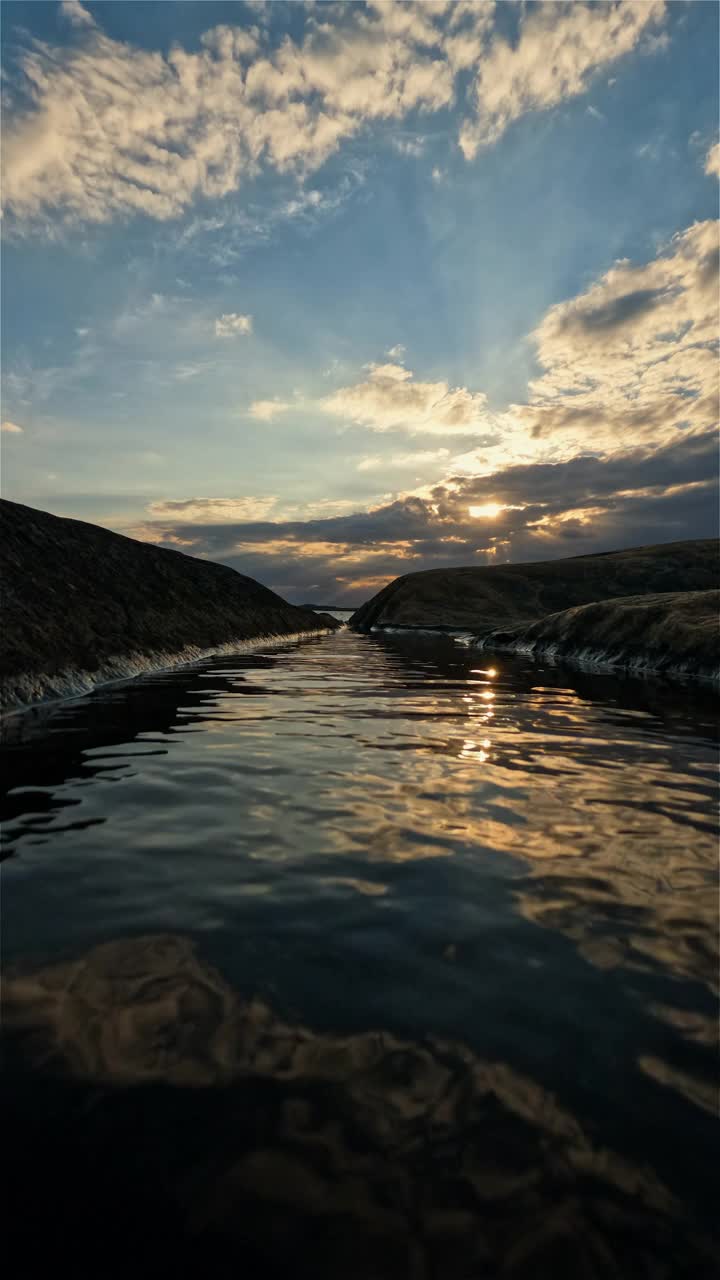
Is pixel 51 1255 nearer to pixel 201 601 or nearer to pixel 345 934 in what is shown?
pixel 345 934

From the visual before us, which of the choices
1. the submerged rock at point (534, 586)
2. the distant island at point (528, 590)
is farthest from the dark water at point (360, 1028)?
the submerged rock at point (534, 586)

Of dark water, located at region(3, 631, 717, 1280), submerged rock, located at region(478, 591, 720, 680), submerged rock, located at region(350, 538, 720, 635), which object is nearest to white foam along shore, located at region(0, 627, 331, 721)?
dark water, located at region(3, 631, 717, 1280)

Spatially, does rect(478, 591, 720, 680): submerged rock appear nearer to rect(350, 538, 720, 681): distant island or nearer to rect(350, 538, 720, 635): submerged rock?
rect(350, 538, 720, 681): distant island

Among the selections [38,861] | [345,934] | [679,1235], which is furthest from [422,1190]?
[38,861]

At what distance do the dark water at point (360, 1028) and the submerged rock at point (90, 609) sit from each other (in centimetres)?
994

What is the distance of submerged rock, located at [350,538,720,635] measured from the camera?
123500 mm

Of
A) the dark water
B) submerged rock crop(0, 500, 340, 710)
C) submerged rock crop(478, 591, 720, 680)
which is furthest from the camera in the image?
submerged rock crop(478, 591, 720, 680)

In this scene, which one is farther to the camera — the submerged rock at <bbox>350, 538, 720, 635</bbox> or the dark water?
the submerged rock at <bbox>350, 538, 720, 635</bbox>

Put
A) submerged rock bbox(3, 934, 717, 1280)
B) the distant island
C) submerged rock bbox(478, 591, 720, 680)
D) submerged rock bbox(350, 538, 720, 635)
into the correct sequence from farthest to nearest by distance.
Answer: submerged rock bbox(350, 538, 720, 635) < the distant island < submerged rock bbox(478, 591, 720, 680) < submerged rock bbox(3, 934, 717, 1280)

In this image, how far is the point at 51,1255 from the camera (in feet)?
7.75

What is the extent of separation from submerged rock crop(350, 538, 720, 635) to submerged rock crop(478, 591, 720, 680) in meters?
70.2

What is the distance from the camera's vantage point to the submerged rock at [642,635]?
93.2 ft

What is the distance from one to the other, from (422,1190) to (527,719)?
43.0 feet

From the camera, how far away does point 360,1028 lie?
3717 millimetres
